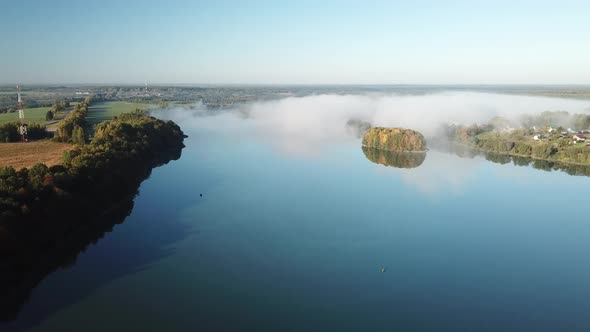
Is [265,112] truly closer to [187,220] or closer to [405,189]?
[405,189]

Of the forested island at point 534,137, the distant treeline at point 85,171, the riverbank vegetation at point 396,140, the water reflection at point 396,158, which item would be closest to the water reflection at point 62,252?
the distant treeline at point 85,171

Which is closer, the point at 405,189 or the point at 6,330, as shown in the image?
the point at 6,330

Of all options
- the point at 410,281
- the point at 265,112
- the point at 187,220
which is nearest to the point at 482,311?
the point at 410,281

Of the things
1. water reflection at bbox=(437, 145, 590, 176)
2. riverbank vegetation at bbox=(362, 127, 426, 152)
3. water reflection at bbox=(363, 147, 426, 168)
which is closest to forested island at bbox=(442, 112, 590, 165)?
water reflection at bbox=(437, 145, 590, 176)

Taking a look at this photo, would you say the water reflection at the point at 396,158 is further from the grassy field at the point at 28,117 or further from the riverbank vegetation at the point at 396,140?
the grassy field at the point at 28,117

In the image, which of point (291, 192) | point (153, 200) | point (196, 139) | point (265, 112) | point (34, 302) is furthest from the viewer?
point (265, 112)

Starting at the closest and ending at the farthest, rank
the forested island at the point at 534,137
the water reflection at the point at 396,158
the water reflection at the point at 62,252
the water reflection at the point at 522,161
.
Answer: the water reflection at the point at 62,252
the water reflection at the point at 522,161
the water reflection at the point at 396,158
the forested island at the point at 534,137
